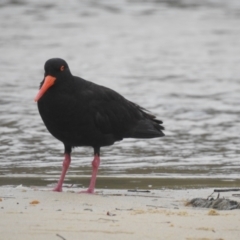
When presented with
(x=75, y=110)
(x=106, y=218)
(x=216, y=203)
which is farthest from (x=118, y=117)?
(x=106, y=218)

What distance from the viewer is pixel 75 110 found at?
7.68m

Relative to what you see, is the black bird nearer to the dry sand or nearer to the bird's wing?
the bird's wing

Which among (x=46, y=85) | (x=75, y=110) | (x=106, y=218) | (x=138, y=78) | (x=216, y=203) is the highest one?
(x=46, y=85)

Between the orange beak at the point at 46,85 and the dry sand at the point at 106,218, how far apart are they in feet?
2.77

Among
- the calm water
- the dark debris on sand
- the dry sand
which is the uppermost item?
the dry sand

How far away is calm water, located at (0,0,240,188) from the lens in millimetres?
9281

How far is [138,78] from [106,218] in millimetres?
10689

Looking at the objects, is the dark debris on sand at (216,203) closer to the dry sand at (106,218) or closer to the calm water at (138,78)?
the dry sand at (106,218)

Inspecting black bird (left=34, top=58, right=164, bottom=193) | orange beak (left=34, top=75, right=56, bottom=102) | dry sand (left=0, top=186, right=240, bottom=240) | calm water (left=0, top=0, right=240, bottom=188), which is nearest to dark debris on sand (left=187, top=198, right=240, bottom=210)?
dry sand (left=0, top=186, right=240, bottom=240)

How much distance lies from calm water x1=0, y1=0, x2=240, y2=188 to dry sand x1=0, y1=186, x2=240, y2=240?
131 centimetres

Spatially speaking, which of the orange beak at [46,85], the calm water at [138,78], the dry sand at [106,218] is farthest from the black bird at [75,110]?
the dry sand at [106,218]

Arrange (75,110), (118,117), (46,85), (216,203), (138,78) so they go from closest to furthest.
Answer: (216,203) → (46,85) → (75,110) → (118,117) → (138,78)

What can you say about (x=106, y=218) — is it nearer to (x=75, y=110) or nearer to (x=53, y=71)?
(x=75, y=110)

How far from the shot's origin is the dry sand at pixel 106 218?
5.46 meters
